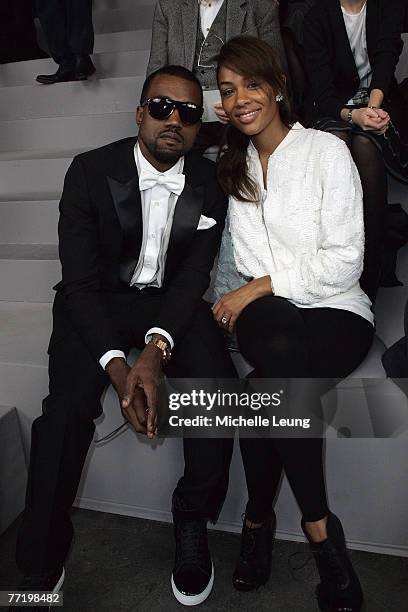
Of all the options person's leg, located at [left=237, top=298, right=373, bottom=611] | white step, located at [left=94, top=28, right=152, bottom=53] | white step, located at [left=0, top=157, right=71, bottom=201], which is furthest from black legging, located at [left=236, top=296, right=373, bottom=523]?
white step, located at [left=94, top=28, right=152, bottom=53]

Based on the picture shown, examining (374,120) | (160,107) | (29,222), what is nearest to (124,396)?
(160,107)

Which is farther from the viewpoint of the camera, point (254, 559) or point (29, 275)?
point (29, 275)

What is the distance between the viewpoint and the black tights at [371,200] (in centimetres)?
171

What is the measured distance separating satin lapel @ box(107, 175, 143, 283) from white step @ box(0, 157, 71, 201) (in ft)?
3.93

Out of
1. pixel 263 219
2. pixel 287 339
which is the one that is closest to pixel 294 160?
pixel 263 219

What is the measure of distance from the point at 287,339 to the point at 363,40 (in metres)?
1.44

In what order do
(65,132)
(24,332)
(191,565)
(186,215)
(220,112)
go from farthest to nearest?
(65,132)
(220,112)
(24,332)
(186,215)
(191,565)

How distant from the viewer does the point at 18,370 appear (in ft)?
5.72

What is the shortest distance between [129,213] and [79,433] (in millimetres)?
602

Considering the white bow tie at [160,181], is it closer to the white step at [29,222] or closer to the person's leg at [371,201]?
the person's leg at [371,201]

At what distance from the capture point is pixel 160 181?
1.55 metres

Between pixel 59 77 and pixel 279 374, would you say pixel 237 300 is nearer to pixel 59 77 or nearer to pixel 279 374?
pixel 279 374

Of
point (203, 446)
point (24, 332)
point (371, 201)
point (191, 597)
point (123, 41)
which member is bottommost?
point (191, 597)

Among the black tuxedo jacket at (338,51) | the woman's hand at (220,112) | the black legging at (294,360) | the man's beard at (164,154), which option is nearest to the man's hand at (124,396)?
the black legging at (294,360)
